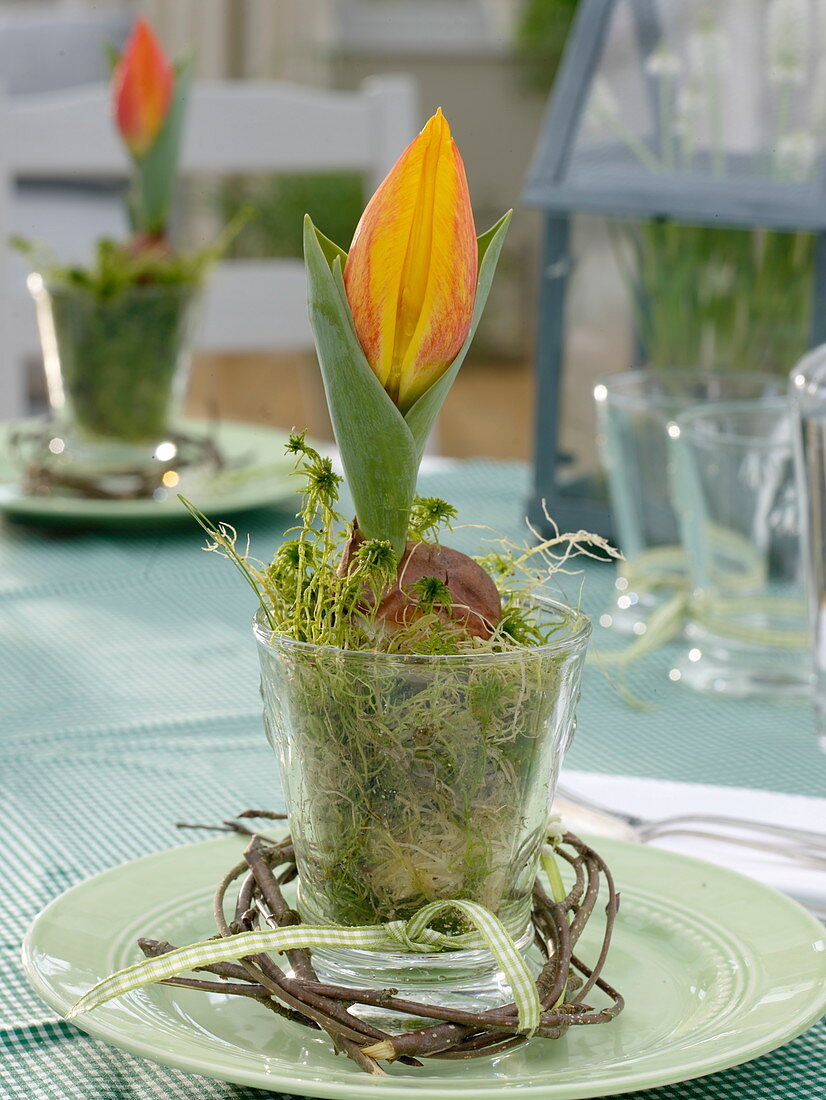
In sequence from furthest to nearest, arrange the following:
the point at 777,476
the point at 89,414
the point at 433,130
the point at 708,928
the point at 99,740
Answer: the point at 89,414
the point at 777,476
the point at 99,740
the point at 708,928
the point at 433,130

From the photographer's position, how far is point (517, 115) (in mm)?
5168

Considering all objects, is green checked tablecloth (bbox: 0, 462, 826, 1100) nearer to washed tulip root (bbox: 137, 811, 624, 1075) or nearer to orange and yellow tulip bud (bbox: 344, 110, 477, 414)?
washed tulip root (bbox: 137, 811, 624, 1075)

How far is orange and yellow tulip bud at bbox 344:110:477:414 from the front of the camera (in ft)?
1.23

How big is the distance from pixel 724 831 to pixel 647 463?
39 centimetres

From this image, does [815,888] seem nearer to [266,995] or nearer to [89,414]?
[266,995]

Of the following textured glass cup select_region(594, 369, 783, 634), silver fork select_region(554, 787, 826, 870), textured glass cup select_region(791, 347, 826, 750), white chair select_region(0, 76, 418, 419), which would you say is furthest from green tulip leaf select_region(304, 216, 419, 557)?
white chair select_region(0, 76, 418, 419)

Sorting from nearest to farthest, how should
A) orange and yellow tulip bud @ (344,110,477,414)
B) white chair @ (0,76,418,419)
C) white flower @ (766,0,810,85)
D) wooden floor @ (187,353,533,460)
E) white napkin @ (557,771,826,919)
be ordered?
orange and yellow tulip bud @ (344,110,477,414) → white napkin @ (557,771,826,919) → white flower @ (766,0,810,85) → white chair @ (0,76,418,419) → wooden floor @ (187,353,533,460)

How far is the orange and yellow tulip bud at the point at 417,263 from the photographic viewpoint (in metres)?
0.37

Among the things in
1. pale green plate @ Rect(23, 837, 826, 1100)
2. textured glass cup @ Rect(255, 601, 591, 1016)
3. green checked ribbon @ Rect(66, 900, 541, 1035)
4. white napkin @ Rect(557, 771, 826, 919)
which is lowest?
white napkin @ Rect(557, 771, 826, 919)

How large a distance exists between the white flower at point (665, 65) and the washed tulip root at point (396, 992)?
0.75 m

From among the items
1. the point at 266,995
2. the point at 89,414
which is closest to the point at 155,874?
the point at 266,995

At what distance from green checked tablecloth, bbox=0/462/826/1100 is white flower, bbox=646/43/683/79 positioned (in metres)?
0.34

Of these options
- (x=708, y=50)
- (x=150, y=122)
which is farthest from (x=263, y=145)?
(x=708, y=50)

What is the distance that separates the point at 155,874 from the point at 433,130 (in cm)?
27
